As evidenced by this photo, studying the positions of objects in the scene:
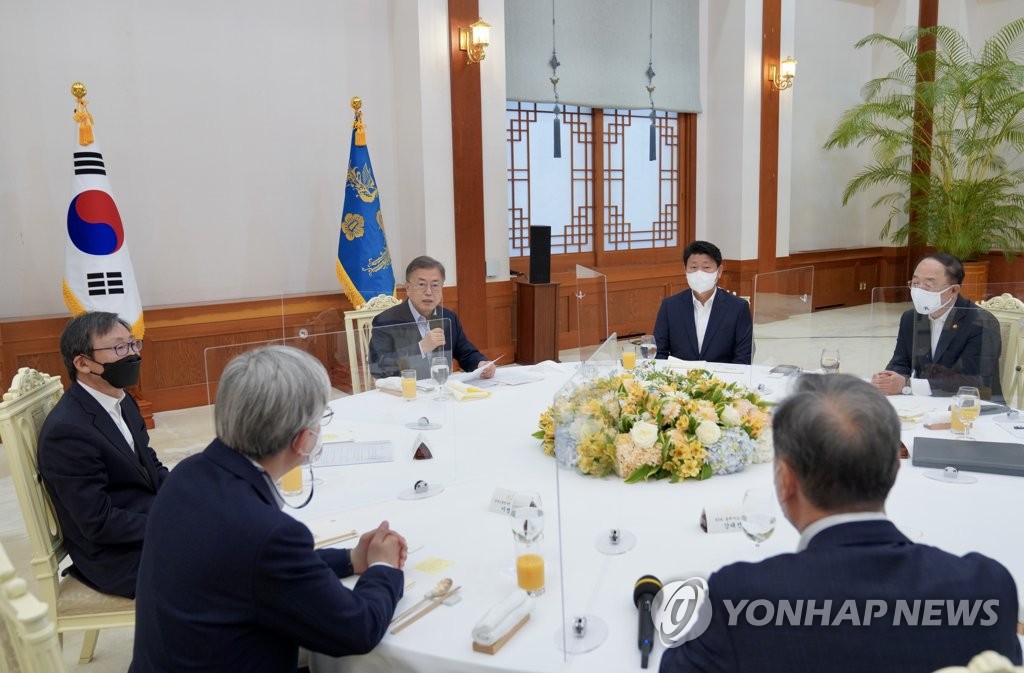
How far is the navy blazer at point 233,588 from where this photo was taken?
130 centimetres

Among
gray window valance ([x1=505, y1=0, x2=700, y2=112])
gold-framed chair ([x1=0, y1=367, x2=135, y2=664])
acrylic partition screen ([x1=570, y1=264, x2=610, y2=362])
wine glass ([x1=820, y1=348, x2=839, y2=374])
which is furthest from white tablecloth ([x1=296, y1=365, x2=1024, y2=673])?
gray window valance ([x1=505, y1=0, x2=700, y2=112])

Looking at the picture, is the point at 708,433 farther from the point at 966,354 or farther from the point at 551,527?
the point at 966,354

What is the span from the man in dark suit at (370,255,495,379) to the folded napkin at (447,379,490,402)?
0.12 meters

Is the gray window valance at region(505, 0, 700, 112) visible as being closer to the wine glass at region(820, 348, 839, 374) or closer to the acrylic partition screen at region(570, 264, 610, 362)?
the acrylic partition screen at region(570, 264, 610, 362)

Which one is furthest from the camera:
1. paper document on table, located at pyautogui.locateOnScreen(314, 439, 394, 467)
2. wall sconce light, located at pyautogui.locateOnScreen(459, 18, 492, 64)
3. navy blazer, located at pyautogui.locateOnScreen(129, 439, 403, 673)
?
wall sconce light, located at pyautogui.locateOnScreen(459, 18, 492, 64)

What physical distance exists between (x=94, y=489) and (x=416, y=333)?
1171 millimetres

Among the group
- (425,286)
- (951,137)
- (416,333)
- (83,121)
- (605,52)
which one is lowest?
(416,333)

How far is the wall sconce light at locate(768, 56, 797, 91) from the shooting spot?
8.25 meters

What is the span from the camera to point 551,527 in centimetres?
188

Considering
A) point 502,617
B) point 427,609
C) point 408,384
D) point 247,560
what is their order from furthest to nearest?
point 408,384
point 427,609
point 502,617
point 247,560

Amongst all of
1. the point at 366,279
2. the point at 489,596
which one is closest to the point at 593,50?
the point at 366,279

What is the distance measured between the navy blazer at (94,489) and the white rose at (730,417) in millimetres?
1635

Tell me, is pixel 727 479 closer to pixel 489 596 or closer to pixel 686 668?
pixel 489 596

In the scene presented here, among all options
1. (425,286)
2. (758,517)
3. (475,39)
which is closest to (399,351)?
(425,286)
